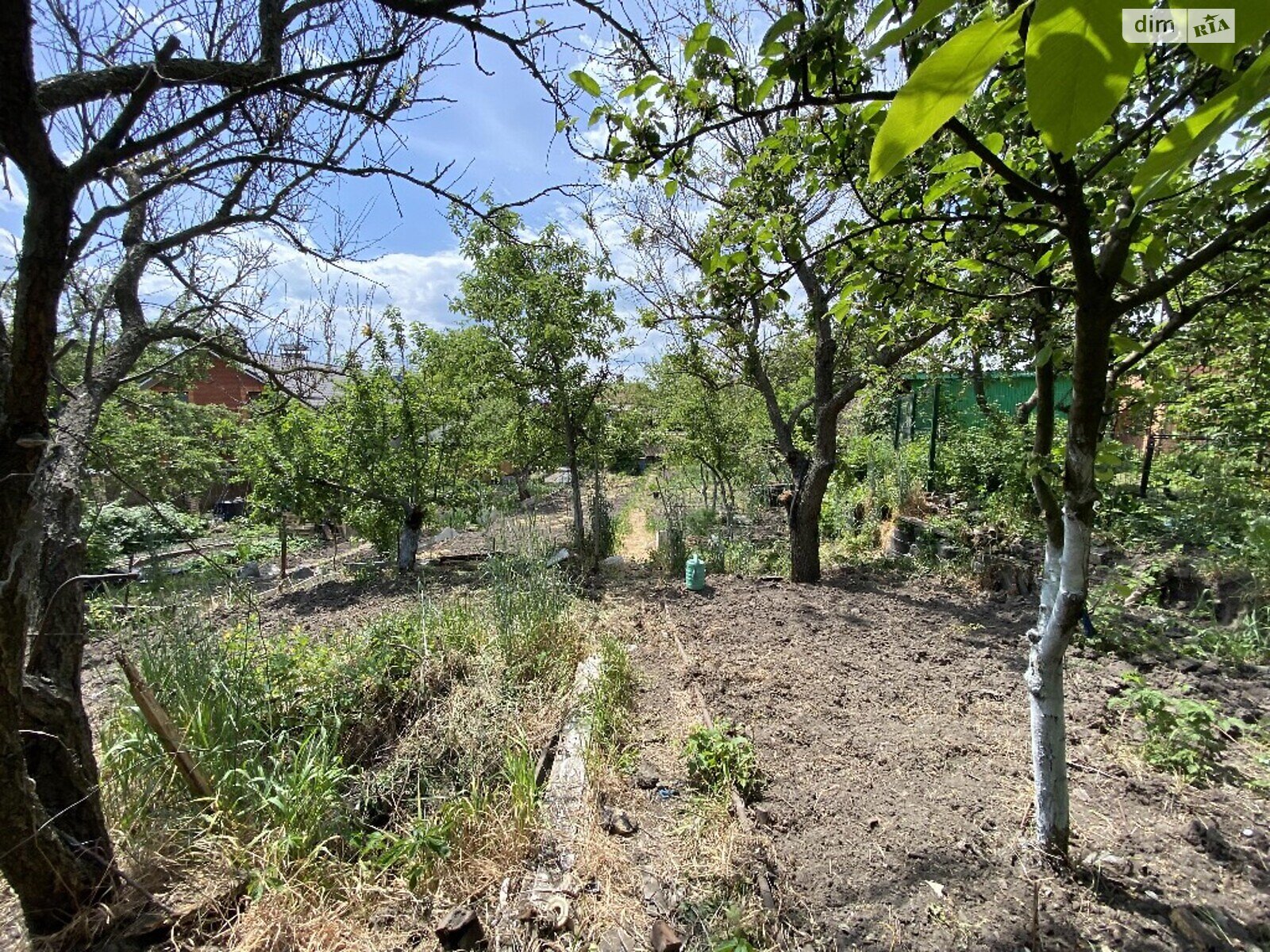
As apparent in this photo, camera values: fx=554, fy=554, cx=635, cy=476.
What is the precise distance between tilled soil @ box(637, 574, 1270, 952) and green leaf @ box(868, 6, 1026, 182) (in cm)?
218

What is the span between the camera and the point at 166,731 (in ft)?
6.83

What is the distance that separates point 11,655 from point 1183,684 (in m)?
4.58

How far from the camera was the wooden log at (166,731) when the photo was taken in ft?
6.31

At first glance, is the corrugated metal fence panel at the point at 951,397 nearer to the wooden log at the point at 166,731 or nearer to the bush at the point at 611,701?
the bush at the point at 611,701

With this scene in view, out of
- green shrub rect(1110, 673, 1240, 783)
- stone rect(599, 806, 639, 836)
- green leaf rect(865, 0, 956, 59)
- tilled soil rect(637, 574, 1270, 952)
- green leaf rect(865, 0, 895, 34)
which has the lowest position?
stone rect(599, 806, 639, 836)

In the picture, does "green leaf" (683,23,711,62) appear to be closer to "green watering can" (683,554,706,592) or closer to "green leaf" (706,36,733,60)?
"green leaf" (706,36,733,60)

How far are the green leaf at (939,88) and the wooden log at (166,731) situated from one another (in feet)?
8.38

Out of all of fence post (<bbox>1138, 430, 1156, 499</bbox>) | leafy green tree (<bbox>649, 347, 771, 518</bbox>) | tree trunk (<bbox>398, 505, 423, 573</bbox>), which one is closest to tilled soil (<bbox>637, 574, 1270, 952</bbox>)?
fence post (<bbox>1138, 430, 1156, 499</bbox>)

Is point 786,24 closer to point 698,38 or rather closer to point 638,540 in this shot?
point 698,38

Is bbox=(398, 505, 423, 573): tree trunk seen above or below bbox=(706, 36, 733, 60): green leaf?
below

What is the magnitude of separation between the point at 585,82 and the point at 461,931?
2.54 meters

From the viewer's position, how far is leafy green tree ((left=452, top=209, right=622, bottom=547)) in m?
6.98

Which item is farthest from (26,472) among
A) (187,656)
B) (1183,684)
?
(1183,684)

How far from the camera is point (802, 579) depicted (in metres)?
5.89
